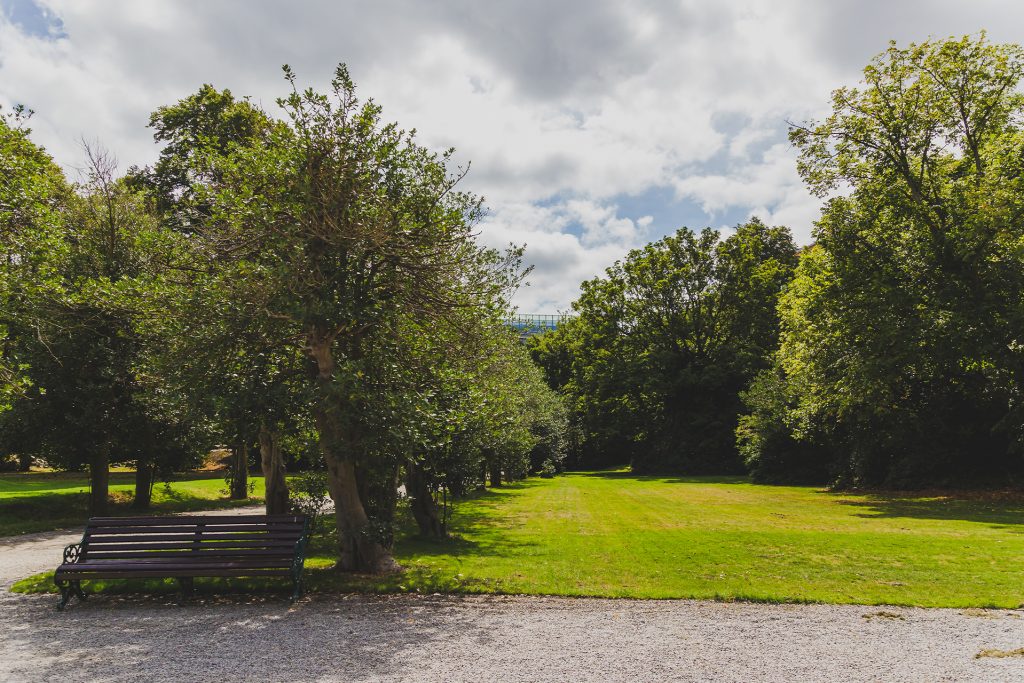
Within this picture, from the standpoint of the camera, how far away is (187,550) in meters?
9.71

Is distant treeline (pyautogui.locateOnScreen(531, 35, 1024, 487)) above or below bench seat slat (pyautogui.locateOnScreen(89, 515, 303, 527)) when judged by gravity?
above

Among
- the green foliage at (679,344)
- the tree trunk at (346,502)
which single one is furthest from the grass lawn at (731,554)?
the green foliage at (679,344)

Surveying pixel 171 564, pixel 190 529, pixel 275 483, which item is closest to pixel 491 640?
pixel 171 564

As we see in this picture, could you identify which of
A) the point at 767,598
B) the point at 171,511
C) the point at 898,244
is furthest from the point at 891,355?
the point at 171,511

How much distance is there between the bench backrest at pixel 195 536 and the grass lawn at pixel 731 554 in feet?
2.27

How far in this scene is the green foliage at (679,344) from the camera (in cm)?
4609

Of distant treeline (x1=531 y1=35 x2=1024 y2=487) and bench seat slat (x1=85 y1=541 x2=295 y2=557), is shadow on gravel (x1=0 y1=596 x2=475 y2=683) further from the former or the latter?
distant treeline (x1=531 y1=35 x2=1024 y2=487)

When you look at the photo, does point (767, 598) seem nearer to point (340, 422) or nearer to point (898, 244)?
point (340, 422)

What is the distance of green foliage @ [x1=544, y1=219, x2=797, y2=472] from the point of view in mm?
46094

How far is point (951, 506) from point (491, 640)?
20.3m

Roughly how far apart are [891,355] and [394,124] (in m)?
21.4

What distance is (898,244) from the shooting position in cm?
2500

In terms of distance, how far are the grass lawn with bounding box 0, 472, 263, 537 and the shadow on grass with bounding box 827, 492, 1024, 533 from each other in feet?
72.9

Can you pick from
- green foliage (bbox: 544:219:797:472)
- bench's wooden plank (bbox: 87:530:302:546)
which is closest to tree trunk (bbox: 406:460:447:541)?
bench's wooden plank (bbox: 87:530:302:546)
